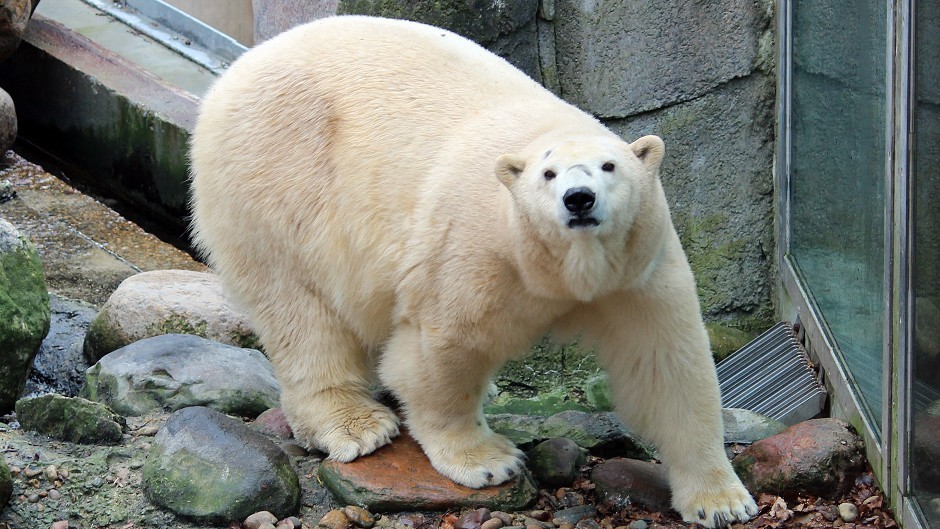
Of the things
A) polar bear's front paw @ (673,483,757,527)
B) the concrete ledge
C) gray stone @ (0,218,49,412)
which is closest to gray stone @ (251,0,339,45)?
the concrete ledge

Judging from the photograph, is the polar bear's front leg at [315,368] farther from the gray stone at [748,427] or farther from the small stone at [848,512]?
the small stone at [848,512]

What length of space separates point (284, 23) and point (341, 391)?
12.1 ft

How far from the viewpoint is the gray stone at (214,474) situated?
3395 mm

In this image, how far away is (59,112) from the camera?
335 inches

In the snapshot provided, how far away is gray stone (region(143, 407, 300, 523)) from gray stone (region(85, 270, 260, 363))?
1.63 m

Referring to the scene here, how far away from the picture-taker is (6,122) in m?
7.76

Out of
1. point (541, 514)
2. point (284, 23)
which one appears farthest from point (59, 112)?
point (541, 514)

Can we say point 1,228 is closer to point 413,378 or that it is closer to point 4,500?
point 4,500

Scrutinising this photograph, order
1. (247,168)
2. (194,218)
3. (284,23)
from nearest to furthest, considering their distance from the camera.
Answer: (247,168)
(194,218)
(284,23)

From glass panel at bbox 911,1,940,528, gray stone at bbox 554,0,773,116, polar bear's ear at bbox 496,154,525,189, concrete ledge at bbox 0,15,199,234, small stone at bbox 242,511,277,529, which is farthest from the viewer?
concrete ledge at bbox 0,15,199,234

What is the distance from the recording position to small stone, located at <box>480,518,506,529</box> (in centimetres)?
344

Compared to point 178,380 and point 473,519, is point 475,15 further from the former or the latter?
point 473,519

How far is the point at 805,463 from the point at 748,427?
0.60 meters

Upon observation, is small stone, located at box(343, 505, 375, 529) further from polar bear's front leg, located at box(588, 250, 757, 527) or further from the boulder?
the boulder
